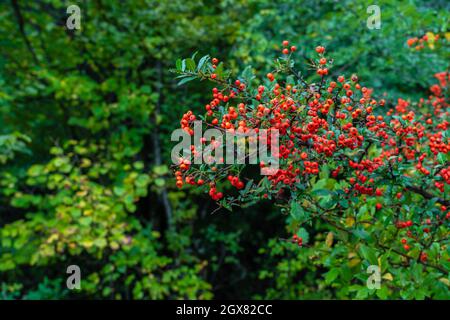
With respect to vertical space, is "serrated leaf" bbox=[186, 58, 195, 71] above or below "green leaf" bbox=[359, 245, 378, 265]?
above

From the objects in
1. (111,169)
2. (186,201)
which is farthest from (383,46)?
(111,169)

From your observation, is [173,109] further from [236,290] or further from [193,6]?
[236,290]

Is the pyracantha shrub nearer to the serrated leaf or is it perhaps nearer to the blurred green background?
the serrated leaf

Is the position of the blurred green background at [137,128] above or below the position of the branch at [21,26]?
below

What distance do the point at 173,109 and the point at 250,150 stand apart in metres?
3.68

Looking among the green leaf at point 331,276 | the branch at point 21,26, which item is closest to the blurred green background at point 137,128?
the branch at point 21,26

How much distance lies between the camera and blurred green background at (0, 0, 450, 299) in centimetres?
453

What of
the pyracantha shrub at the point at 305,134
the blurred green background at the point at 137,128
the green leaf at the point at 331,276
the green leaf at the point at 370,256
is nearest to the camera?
the pyracantha shrub at the point at 305,134

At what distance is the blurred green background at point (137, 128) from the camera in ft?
14.9

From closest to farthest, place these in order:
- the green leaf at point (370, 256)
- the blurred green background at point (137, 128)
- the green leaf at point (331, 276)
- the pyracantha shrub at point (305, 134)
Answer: the pyracantha shrub at point (305, 134) < the green leaf at point (370, 256) < the green leaf at point (331, 276) < the blurred green background at point (137, 128)

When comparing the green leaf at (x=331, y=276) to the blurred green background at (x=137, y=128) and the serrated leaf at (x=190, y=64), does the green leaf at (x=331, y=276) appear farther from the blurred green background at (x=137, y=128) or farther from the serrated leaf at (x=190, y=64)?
the blurred green background at (x=137, y=128)

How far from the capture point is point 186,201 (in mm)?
5387

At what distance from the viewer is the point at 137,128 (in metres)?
5.35

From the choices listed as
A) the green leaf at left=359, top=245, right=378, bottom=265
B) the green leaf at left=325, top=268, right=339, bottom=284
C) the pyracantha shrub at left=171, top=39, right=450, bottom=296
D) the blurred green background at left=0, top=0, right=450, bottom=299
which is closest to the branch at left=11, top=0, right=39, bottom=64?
the blurred green background at left=0, top=0, right=450, bottom=299
